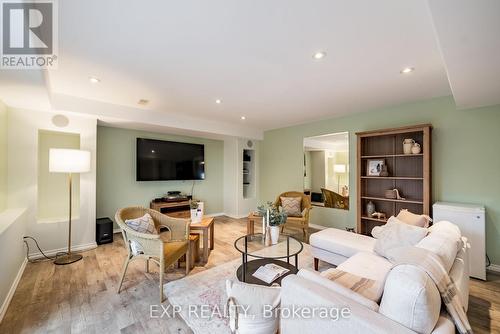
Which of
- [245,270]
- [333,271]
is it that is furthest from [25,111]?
[333,271]

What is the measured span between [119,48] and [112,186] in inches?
125

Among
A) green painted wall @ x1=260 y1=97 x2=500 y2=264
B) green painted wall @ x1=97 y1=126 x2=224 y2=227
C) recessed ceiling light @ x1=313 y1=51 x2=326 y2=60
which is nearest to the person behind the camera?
recessed ceiling light @ x1=313 y1=51 x2=326 y2=60

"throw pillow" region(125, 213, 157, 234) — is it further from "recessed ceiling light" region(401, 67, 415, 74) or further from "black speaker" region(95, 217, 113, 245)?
"recessed ceiling light" region(401, 67, 415, 74)

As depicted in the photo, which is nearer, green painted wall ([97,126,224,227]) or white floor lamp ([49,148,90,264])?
white floor lamp ([49,148,90,264])

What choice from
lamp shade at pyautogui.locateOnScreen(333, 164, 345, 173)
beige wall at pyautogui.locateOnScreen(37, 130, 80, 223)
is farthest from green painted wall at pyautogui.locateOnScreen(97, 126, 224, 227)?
lamp shade at pyautogui.locateOnScreen(333, 164, 345, 173)

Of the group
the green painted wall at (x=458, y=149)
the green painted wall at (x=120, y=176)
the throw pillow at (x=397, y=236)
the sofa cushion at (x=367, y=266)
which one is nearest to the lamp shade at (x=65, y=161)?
the green painted wall at (x=120, y=176)

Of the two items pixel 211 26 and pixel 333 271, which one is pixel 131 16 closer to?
pixel 211 26

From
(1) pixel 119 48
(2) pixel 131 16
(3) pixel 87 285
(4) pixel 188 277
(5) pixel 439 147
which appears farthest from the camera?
(5) pixel 439 147

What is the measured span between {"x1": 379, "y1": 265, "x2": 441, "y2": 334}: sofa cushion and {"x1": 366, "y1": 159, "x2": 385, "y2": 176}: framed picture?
3029mm

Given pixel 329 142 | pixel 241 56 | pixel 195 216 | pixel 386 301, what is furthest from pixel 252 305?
pixel 329 142

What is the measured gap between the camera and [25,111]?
120 inches

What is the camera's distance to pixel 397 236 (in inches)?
84.4

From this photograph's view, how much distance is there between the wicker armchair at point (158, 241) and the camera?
221 centimetres

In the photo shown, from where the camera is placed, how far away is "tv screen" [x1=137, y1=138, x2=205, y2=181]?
14.9 ft
